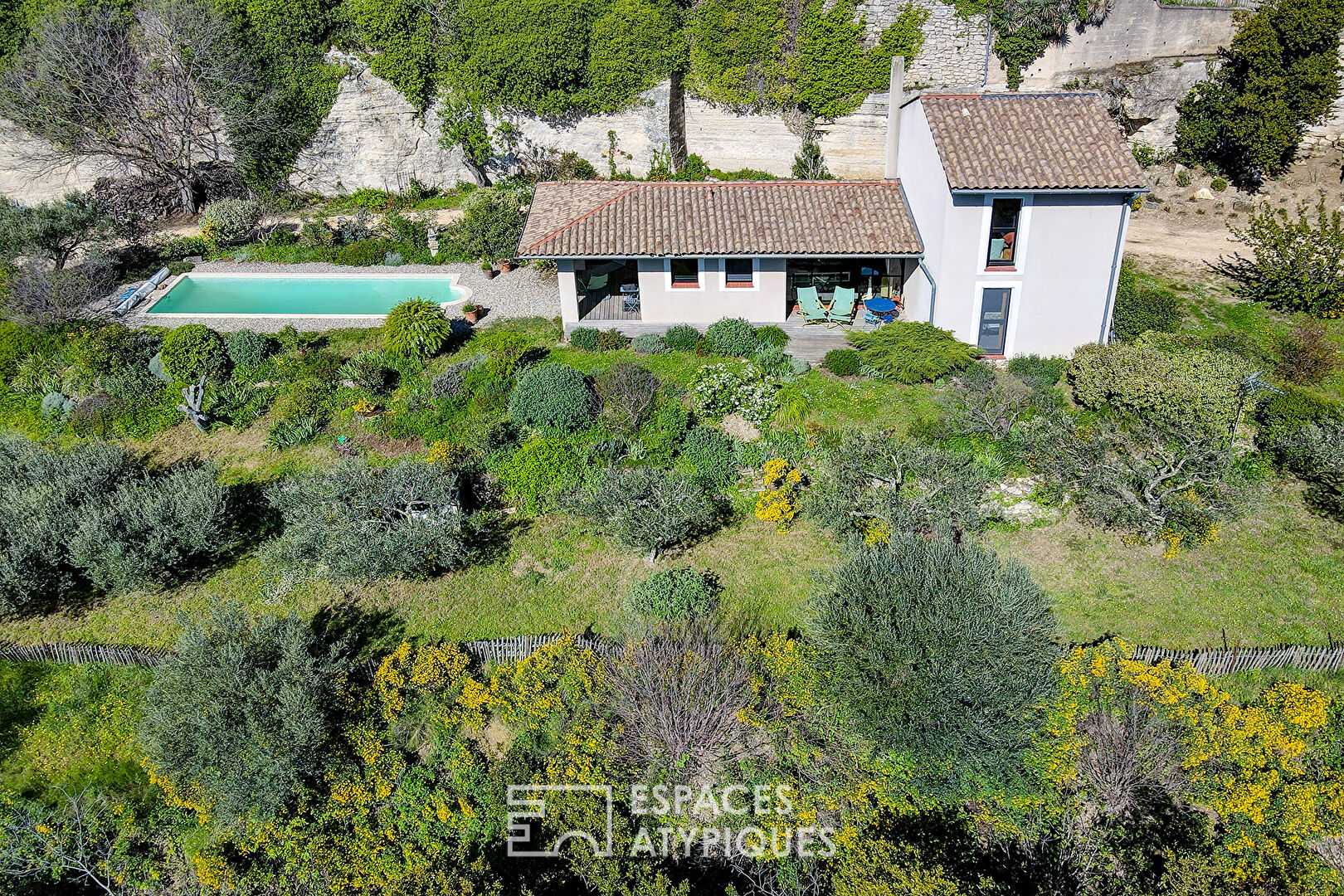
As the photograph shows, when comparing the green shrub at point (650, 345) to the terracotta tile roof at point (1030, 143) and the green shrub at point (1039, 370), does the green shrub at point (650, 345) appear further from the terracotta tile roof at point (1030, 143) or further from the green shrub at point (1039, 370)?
the green shrub at point (1039, 370)

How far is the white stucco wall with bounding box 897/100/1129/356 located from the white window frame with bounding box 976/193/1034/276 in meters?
0.02

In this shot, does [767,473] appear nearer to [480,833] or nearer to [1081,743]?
[1081,743]

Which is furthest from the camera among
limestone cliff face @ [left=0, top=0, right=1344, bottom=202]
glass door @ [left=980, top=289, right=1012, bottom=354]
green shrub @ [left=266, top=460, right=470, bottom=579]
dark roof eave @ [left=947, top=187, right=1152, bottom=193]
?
limestone cliff face @ [left=0, top=0, right=1344, bottom=202]

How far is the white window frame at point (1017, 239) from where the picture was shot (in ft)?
67.4

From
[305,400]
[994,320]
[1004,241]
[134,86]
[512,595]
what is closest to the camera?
[512,595]

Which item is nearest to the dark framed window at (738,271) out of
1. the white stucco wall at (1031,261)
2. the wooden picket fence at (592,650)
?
the white stucco wall at (1031,261)

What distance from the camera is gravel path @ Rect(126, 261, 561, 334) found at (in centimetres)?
2600

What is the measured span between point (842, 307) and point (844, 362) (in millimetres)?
3046

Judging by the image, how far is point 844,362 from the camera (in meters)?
21.7

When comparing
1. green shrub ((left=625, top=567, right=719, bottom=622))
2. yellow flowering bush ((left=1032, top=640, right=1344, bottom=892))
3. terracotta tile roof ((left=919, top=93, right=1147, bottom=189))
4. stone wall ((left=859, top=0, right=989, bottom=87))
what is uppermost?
stone wall ((left=859, top=0, right=989, bottom=87))

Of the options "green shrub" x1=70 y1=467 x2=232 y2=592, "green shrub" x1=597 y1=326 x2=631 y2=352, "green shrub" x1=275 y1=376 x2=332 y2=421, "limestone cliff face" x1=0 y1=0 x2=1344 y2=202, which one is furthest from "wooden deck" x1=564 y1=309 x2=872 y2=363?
"limestone cliff face" x1=0 y1=0 x2=1344 y2=202

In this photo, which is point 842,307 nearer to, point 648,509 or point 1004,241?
point 1004,241

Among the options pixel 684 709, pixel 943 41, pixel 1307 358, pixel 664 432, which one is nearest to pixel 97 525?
pixel 664 432

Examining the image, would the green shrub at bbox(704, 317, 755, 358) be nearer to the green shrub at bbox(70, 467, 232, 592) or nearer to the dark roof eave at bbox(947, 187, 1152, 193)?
the dark roof eave at bbox(947, 187, 1152, 193)
